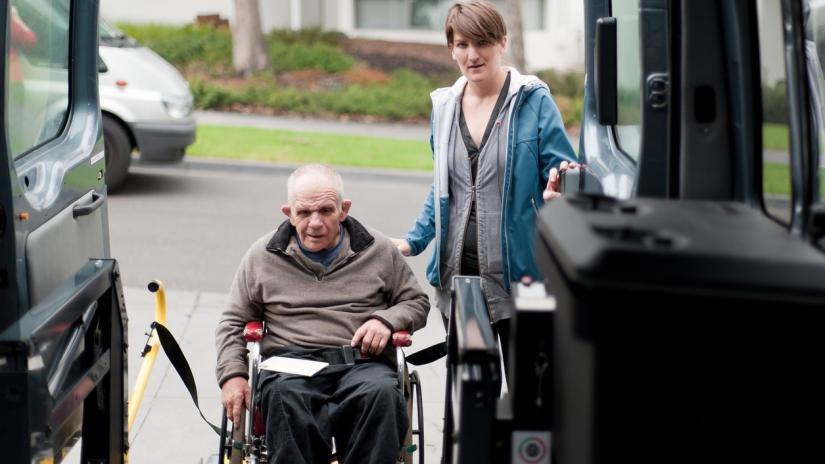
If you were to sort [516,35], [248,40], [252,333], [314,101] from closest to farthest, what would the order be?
[252,333], [314,101], [516,35], [248,40]

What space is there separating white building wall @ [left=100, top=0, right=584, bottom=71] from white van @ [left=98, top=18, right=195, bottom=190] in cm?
1480

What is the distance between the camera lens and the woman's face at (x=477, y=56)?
4.31 m

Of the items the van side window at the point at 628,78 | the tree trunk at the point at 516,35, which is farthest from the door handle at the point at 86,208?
the tree trunk at the point at 516,35

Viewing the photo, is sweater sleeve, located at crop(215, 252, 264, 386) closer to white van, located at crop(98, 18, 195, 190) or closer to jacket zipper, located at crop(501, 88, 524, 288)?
jacket zipper, located at crop(501, 88, 524, 288)

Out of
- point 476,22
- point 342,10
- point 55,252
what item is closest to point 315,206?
point 476,22

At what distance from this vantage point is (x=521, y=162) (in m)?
4.32

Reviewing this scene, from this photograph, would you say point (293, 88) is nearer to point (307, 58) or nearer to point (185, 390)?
point (307, 58)

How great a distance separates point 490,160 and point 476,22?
1.65 ft

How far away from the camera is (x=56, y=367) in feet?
10.4

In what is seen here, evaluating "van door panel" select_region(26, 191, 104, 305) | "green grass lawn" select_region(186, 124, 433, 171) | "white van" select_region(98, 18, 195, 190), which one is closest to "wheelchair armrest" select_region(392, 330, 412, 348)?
"van door panel" select_region(26, 191, 104, 305)

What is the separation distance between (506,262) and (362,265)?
54cm

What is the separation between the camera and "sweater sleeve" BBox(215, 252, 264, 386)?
4.03 meters

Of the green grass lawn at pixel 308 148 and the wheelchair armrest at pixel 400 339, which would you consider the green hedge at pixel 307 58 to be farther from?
the wheelchair armrest at pixel 400 339

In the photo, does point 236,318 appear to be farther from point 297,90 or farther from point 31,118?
point 297,90
